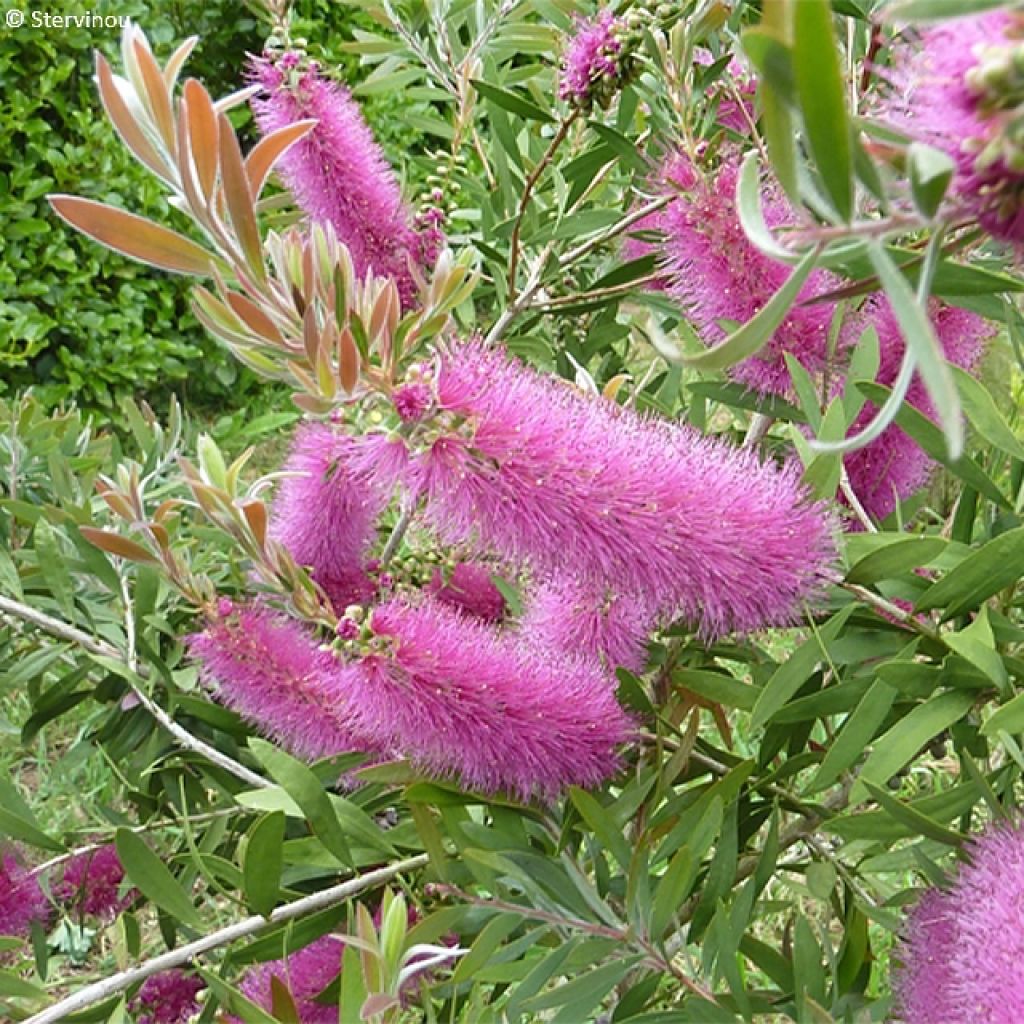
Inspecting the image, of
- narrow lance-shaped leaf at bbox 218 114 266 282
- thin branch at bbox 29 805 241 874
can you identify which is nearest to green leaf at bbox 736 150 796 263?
narrow lance-shaped leaf at bbox 218 114 266 282

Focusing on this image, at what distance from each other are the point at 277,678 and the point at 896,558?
35 centimetres

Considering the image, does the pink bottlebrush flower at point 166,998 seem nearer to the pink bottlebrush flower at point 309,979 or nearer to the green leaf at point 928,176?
the pink bottlebrush flower at point 309,979

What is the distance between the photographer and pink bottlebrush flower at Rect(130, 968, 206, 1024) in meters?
0.78

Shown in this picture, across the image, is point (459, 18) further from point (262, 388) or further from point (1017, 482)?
point (262, 388)

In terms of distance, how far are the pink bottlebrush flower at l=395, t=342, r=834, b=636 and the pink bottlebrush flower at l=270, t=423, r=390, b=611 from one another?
0.16m

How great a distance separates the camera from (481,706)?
62cm

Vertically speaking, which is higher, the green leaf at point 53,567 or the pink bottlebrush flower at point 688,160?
the pink bottlebrush flower at point 688,160

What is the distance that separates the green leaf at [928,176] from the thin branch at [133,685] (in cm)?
58

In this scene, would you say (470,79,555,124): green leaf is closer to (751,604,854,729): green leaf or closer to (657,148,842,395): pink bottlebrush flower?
(657,148,842,395): pink bottlebrush flower

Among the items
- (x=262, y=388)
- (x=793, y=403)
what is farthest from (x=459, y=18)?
(x=262, y=388)

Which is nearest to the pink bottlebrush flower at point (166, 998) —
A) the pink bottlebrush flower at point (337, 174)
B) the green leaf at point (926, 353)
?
the pink bottlebrush flower at point (337, 174)

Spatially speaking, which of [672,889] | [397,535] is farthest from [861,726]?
[397,535]

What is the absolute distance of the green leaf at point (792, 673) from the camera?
616mm

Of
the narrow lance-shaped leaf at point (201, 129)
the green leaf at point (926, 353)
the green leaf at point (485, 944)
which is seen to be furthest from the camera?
the green leaf at point (485, 944)
